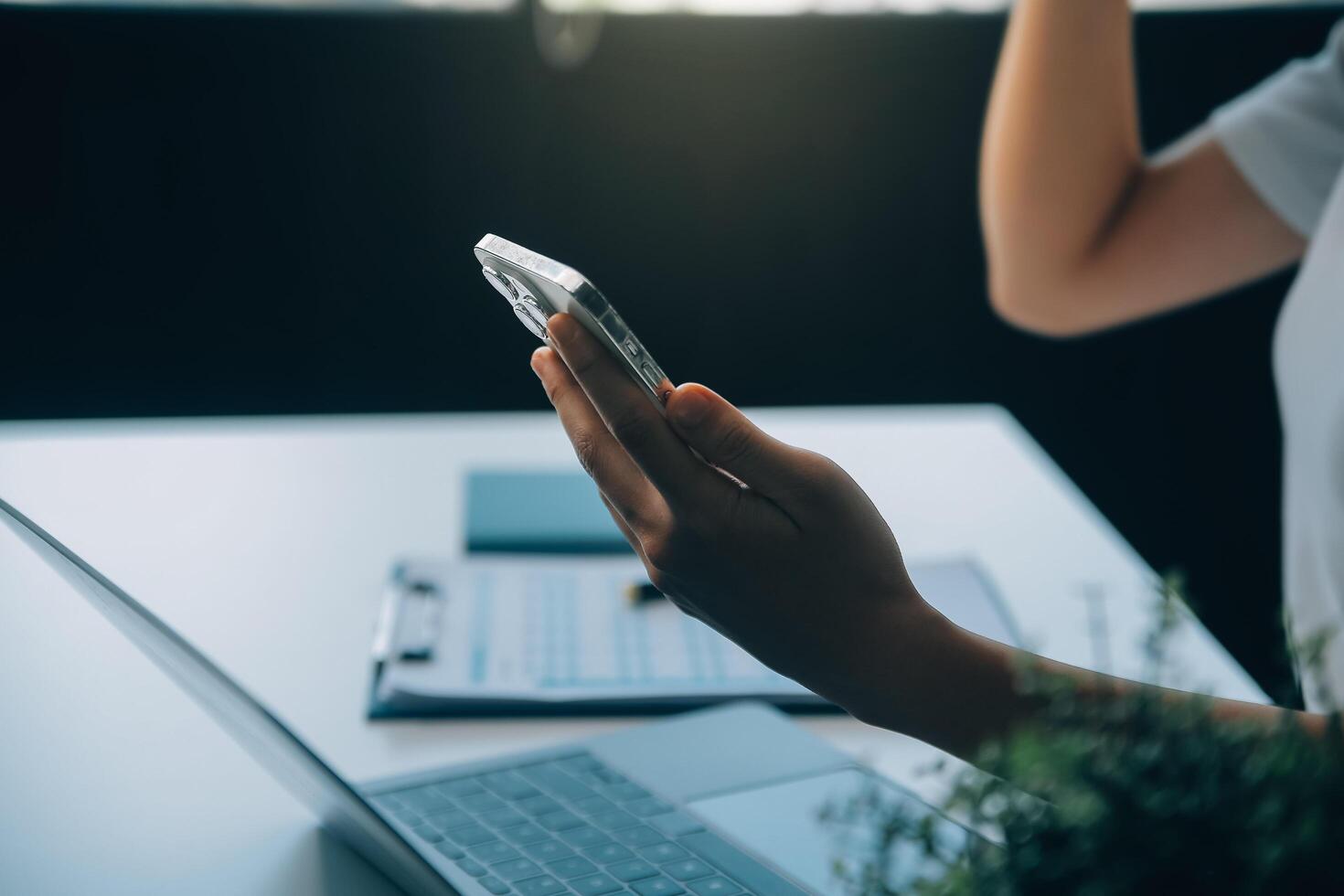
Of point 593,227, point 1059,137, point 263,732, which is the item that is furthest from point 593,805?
point 593,227

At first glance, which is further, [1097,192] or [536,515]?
[1097,192]

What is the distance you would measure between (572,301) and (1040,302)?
2.91ft

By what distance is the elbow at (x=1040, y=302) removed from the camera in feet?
4.16

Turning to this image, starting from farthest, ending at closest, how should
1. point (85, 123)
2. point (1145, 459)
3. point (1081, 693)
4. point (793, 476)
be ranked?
point (1145, 459)
point (85, 123)
point (793, 476)
point (1081, 693)

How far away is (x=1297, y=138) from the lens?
44.5 inches

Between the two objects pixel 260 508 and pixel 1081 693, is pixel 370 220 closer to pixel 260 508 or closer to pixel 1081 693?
pixel 260 508

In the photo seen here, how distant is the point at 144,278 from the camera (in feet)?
7.75

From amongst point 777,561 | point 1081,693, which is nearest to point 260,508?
point 777,561

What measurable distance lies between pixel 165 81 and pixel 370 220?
417 mm

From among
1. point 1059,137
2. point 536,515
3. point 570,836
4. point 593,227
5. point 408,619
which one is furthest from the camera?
point 593,227

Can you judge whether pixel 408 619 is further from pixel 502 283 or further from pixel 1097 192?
pixel 1097 192

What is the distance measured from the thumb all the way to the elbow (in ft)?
2.73

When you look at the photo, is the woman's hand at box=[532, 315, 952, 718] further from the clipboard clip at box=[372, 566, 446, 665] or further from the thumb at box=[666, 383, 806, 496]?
the clipboard clip at box=[372, 566, 446, 665]

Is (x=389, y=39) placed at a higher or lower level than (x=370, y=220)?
higher
